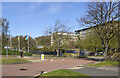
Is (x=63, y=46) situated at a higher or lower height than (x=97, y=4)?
lower

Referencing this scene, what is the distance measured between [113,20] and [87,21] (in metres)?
4.24

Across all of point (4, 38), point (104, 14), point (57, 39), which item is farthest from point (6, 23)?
point (104, 14)

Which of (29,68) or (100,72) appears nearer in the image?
(100,72)

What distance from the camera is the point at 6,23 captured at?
42.7 meters

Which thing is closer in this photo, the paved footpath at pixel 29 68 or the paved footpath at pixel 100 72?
the paved footpath at pixel 100 72

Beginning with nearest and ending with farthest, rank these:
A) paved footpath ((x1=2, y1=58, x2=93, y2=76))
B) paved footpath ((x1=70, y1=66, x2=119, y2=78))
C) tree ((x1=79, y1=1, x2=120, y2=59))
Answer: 1. paved footpath ((x1=70, y1=66, x2=119, y2=78))
2. paved footpath ((x1=2, y1=58, x2=93, y2=76))
3. tree ((x1=79, y1=1, x2=120, y2=59))

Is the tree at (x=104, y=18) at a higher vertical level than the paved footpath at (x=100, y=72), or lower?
higher

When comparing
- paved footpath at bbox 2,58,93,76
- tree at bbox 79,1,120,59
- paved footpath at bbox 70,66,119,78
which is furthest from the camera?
tree at bbox 79,1,120,59

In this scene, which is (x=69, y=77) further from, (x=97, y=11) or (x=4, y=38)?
(x=4, y=38)

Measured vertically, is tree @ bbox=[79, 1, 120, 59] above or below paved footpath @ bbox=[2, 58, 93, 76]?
above

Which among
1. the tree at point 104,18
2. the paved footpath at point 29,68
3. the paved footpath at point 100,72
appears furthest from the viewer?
the tree at point 104,18

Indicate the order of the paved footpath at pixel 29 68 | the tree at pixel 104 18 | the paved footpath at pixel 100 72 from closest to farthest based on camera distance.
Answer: the paved footpath at pixel 100 72 → the paved footpath at pixel 29 68 → the tree at pixel 104 18

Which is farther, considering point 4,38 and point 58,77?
point 4,38

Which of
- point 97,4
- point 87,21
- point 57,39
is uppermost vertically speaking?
point 97,4
